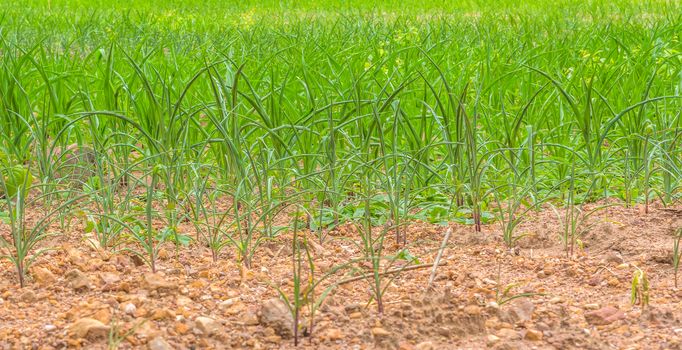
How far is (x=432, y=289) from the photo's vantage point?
2.16 metres

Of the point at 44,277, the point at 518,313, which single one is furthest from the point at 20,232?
the point at 518,313

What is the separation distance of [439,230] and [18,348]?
137 cm

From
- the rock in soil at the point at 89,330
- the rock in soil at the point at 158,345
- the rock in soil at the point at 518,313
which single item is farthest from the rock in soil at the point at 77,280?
the rock in soil at the point at 518,313

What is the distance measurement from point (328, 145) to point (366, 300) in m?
1.15

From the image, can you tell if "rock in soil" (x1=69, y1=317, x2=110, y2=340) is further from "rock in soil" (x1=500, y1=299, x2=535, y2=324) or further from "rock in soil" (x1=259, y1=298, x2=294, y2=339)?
"rock in soil" (x1=500, y1=299, x2=535, y2=324)

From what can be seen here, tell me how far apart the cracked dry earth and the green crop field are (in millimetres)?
68

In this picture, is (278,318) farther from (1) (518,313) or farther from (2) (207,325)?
(1) (518,313)

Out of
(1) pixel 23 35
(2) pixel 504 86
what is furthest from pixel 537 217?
(1) pixel 23 35

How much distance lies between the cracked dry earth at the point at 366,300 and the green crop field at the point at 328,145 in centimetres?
7

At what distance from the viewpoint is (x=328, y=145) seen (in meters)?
3.29

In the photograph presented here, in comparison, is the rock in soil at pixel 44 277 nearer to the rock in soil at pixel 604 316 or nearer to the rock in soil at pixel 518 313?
the rock in soil at pixel 518 313

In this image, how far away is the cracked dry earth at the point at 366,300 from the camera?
1.98 m

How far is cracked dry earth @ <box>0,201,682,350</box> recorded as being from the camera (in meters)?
1.98

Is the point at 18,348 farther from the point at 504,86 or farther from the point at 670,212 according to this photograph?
the point at 504,86
